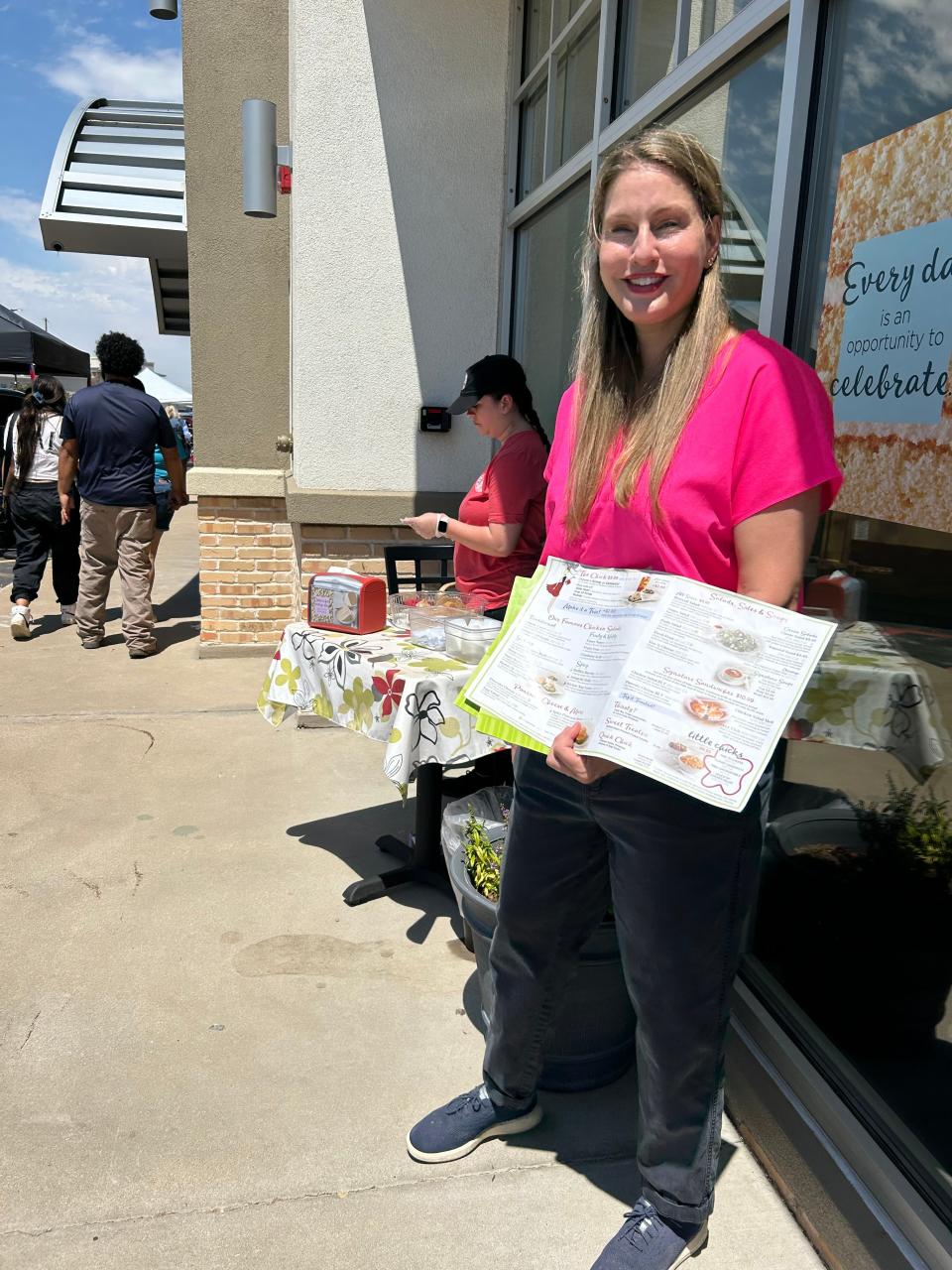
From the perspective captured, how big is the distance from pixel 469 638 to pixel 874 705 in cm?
124

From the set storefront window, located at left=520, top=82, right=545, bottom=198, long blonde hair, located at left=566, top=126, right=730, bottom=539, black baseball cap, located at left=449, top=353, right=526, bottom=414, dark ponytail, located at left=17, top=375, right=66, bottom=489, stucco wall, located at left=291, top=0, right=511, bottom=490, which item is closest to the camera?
long blonde hair, located at left=566, top=126, right=730, bottom=539

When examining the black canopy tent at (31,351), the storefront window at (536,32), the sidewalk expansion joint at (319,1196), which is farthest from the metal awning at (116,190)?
the sidewalk expansion joint at (319,1196)

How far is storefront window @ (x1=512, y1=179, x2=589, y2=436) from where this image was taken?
464cm

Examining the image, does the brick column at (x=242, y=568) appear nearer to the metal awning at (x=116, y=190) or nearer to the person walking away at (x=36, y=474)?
the person walking away at (x=36, y=474)

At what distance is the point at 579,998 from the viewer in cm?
231

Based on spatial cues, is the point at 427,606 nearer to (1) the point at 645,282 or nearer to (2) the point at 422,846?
(2) the point at 422,846

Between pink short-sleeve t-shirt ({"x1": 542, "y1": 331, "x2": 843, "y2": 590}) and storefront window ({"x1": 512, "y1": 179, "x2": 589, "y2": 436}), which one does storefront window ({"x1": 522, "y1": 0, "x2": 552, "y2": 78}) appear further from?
pink short-sleeve t-shirt ({"x1": 542, "y1": 331, "x2": 843, "y2": 590})

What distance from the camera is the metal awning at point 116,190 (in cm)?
1030

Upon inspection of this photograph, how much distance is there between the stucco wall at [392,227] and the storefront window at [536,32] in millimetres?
113

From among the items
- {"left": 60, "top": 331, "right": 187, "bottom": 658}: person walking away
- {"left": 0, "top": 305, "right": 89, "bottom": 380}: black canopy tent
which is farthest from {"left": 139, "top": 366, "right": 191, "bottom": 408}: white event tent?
{"left": 60, "top": 331, "right": 187, "bottom": 658}: person walking away

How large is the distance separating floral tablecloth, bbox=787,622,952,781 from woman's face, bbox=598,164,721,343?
898 millimetres

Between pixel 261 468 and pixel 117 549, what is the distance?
127 centimetres

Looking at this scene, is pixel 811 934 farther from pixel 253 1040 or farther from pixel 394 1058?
pixel 253 1040

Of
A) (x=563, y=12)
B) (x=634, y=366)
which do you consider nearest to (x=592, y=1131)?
(x=634, y=366)
